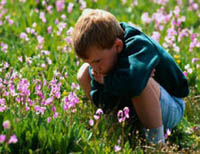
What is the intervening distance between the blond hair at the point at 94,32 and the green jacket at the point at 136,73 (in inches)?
6.1

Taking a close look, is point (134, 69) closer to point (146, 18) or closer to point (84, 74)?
point (84, 74)

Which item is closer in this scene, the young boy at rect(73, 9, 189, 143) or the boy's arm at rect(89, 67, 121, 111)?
the young boy at rect(73, 9, 189, 143)

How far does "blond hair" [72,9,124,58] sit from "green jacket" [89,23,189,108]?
154 mm

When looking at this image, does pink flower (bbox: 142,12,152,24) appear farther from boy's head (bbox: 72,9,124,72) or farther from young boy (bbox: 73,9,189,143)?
boy's head (bbox: 72,9,124,72)

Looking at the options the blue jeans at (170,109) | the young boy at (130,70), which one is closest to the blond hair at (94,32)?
the young boy at (130,70)

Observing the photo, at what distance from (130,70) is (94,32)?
0.33 m

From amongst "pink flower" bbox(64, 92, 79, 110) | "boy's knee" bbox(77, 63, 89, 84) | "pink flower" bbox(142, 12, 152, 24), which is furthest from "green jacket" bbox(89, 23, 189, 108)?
"pink flower" bbox(142, 12, 152, 24)

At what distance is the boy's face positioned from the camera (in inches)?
113

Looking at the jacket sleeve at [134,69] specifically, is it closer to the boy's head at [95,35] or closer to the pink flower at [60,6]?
the boy's head at [95,35]

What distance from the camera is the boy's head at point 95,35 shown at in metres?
2.81

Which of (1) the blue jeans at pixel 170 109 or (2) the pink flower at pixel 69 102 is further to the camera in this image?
(1) the blue jeans at pixel 170 109

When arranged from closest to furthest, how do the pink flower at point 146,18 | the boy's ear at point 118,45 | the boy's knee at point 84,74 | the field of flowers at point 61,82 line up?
1. the field of flowers at point 61,82
2. the boy's ear at point 118,45
3. the boy's knee at point 84,74
4. the pink flower at point 146,18

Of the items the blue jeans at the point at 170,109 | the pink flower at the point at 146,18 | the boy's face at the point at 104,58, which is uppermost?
the pink flower at the point at 146,18

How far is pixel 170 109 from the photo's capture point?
3211 mm
